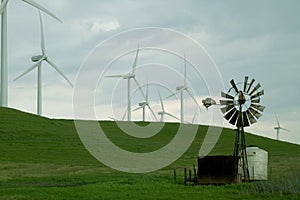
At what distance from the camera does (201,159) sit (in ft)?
135

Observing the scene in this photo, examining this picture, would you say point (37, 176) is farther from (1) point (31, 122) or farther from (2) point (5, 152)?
(1) point (31, 122)

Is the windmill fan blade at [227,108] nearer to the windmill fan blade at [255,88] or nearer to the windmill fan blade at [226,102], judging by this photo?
the windmill fan blade at [226,102]

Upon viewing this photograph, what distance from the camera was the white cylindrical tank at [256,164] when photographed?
4409 centimetres

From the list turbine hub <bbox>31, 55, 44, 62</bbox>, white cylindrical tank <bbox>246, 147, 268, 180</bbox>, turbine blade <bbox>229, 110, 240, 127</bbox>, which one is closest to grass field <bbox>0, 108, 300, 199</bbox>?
white cylindrical tank <bbox>246, 147, 268, 180</bbox>

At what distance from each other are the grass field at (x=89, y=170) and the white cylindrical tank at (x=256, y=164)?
163cm

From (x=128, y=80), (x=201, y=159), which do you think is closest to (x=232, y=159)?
(x=201, y=159)

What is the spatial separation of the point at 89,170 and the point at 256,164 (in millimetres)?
17826

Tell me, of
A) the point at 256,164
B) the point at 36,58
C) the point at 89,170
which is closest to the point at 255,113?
the point at 256,164

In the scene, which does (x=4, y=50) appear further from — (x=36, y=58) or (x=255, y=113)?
(x=255, y=113)

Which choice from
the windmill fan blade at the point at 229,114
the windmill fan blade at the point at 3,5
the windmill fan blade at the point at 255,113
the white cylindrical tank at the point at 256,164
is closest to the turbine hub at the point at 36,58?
the windmill fan blade at the point at 3,5

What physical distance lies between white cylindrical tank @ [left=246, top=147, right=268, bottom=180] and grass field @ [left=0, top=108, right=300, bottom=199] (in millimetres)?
1629

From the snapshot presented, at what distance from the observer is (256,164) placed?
44.5 m

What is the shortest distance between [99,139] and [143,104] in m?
40.1

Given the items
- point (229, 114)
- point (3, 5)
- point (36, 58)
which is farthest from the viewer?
point (36, 58)
